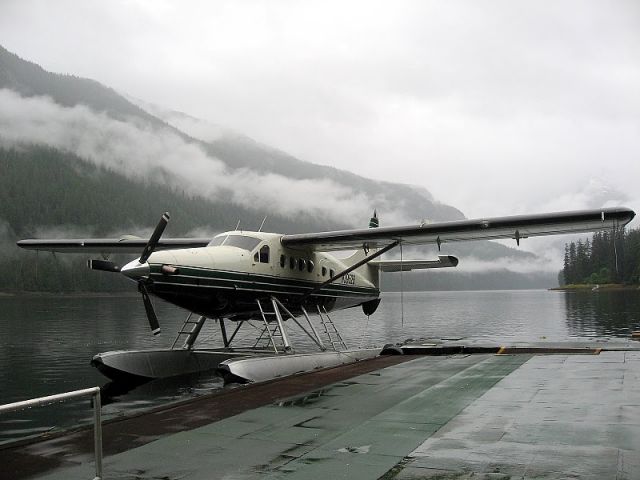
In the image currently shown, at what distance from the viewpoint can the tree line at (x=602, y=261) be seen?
454ft

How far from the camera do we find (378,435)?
6.43 metres

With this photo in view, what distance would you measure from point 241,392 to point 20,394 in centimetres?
841

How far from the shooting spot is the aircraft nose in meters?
12.9

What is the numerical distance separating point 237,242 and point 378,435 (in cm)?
1006

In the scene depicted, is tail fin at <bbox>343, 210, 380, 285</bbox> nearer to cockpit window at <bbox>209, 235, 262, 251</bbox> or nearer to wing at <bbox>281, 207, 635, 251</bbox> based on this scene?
wing at <bbox>281, 207, 635, 251</bbox>

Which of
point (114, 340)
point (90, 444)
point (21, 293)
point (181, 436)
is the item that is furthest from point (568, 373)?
point (21, 293)

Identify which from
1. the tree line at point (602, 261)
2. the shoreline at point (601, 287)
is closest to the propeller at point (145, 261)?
the tree line at point (602, 261)

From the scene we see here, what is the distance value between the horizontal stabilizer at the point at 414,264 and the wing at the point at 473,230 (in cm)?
305

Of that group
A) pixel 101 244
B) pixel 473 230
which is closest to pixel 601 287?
pixel 473 230

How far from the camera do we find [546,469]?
5039mm

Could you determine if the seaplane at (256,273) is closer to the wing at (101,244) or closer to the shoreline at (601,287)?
the wing at (101,244)

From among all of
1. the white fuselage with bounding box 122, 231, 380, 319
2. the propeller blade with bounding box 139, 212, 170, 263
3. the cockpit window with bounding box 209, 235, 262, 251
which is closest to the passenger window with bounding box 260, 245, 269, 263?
the white fuselage with bounding box 122, 231, 380, 319

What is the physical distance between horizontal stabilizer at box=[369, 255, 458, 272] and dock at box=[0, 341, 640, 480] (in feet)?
31.2

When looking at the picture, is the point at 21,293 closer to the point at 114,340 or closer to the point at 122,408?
the point at 114,340
